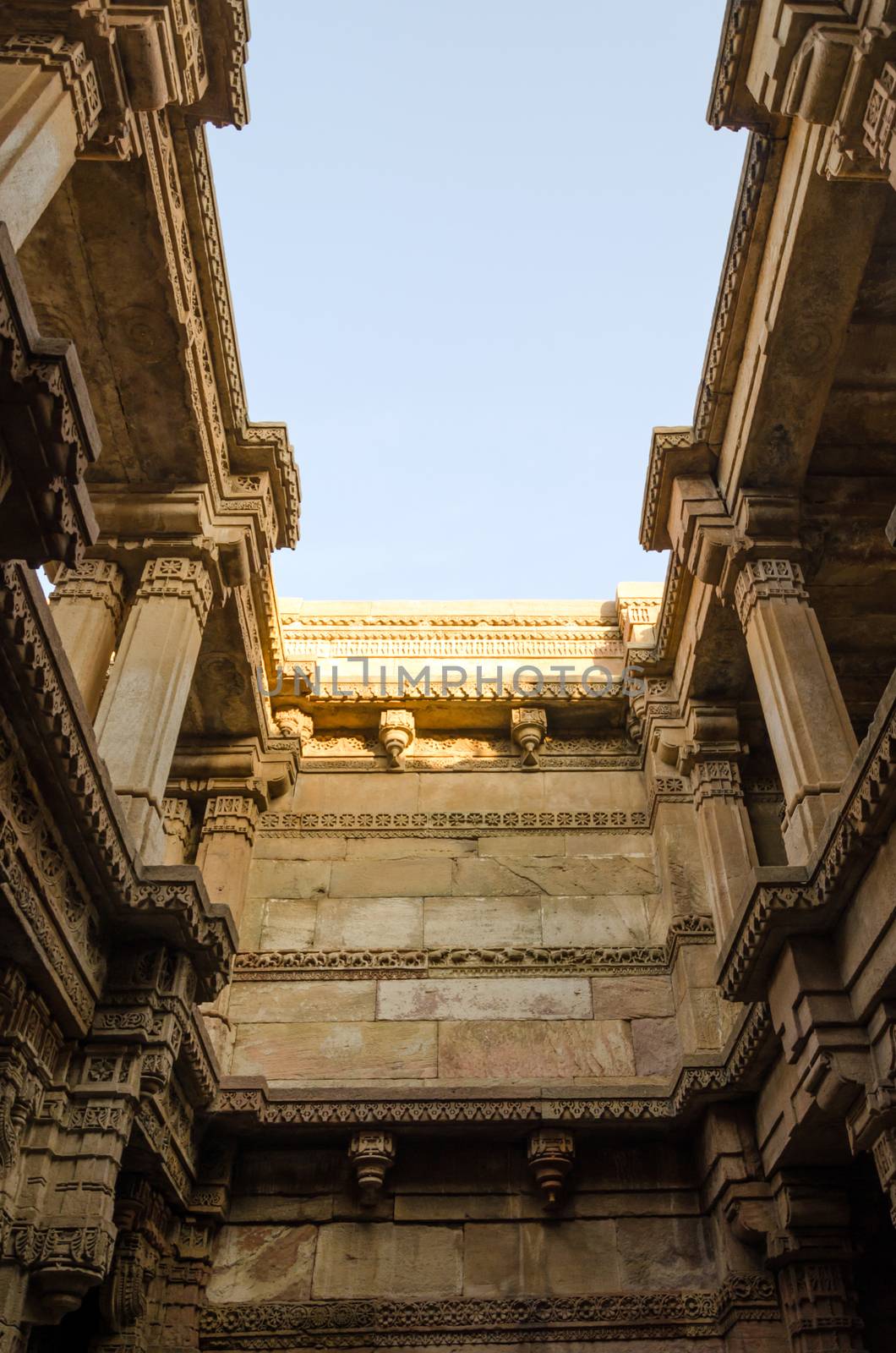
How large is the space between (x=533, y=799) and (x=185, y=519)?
345cm

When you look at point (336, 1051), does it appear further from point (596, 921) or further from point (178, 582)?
point (178, 582)

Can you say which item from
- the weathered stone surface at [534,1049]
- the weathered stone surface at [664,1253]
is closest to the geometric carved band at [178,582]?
the weathered stone surface at [534,1049]

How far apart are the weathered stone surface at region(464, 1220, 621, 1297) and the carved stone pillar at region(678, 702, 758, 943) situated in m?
2.01

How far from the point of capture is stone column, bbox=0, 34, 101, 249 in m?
4.09

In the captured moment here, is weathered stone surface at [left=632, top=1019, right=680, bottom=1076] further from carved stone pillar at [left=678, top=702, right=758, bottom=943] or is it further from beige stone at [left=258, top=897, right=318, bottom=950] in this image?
beige stone at [left=258, top=897, right=318, bottom=950]

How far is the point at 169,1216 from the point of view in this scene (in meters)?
6.06

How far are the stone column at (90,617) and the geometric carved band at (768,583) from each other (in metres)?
3.88

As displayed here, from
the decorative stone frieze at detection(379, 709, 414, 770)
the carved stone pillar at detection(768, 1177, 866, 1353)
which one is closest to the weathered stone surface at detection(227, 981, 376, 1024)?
the decorative stone frieze at detection(379, 709, 414, 770)

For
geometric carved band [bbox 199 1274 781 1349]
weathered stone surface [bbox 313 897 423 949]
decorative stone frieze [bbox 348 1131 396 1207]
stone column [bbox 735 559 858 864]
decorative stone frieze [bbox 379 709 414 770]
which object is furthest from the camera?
decorative stone frieze [bbox 379 709 414 770]

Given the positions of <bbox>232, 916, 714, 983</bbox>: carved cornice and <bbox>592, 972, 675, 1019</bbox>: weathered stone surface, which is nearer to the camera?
<bbox>592, 972, 675, 1019</bbox>: weathered stone surface

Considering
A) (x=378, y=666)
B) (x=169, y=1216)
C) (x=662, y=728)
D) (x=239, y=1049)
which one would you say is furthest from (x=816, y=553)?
(x=169, y=1216)

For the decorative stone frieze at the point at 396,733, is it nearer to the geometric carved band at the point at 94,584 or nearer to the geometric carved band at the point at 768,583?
the geometric carved band at the point at 94,584

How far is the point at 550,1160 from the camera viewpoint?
6.20 metres

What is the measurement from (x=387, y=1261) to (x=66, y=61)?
20.0 feet
